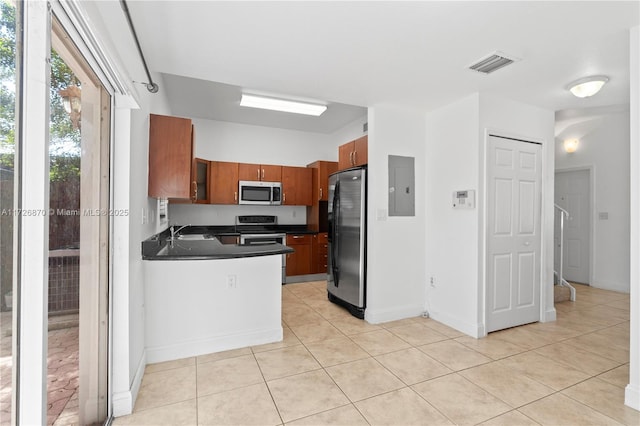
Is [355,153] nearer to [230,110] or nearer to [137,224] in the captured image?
[230,110]

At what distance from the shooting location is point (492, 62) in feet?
7.78

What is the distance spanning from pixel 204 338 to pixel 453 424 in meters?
1.96

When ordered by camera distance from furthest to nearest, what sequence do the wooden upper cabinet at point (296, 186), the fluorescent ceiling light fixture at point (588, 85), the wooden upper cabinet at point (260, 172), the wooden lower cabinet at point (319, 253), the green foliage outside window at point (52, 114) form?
the wooden upper cabinet at point (296, 186) < the wooden lower cabinet at point (319, 253) < the wooden upper cabinet at point (260, 172) < the fluorescent ceiling light fixture at point (588, 85) < the green foliage outside window at point (52, 114)

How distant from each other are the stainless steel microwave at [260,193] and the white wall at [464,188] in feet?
8.53

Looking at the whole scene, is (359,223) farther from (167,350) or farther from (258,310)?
(167,350)

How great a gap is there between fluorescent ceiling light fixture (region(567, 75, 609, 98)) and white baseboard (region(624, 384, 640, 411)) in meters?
2.35

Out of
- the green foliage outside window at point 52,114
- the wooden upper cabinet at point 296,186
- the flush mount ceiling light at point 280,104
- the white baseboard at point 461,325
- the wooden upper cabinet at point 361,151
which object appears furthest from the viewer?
the wooden upper cabinet at point 296,186

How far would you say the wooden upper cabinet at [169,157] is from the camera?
2.45 metres

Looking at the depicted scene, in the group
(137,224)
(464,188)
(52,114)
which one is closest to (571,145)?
(464,188)

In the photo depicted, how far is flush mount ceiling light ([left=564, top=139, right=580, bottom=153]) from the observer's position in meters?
5.18

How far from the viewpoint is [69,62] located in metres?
1.30

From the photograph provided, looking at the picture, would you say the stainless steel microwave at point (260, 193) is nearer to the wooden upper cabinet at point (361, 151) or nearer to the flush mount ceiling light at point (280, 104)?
the flush mount ceiling light at point (280, 104)

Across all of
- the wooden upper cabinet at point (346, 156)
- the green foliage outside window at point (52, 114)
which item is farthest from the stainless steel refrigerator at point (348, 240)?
the green foliage outside window at point (52, 114)

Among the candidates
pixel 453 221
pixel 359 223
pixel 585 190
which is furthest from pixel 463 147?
pixel 585 190
